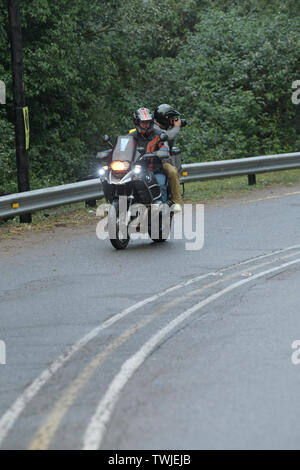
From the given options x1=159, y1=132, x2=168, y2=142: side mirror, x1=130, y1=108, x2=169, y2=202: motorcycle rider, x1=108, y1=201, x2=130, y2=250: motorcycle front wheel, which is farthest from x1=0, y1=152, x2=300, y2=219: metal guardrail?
x1=159, y1=132, x2=168, y2=142: side mirror

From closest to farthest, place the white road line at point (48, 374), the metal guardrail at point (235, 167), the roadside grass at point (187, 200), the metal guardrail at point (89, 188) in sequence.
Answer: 1. the white road line at point (48, 374)
2. the metal guardrail at point (89, 188)
3. the roadside grass at point (187, 200)
4. the metal guardrail at point (235, 167)

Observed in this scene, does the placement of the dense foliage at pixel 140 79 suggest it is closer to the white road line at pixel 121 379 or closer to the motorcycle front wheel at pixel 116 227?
the motorcycle front wheel at pixel 116 227

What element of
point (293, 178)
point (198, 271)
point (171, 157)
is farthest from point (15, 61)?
point (293, 178)

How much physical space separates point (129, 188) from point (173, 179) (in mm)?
904

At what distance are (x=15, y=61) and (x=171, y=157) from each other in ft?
12.8

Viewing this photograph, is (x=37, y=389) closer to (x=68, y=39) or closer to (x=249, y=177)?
(x=249, y=177)

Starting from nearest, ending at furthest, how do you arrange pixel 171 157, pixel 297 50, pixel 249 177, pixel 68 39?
pixel 171 157 < pixel 249 177 < pixel 68 39 < pixel 297 50

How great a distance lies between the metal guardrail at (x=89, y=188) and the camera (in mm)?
14430

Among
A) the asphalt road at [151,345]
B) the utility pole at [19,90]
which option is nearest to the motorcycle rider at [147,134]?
the asphalt road at [151,345]

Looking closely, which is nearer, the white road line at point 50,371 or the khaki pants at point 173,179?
the white road line at point 50,371

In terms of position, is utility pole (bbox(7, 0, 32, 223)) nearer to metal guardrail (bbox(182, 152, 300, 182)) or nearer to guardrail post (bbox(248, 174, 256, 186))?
metal guardrail (bbox(182, 152, 300, 182))

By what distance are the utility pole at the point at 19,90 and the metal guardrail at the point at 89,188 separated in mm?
664

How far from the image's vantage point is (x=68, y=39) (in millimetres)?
24828

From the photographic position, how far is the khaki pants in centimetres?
1287
